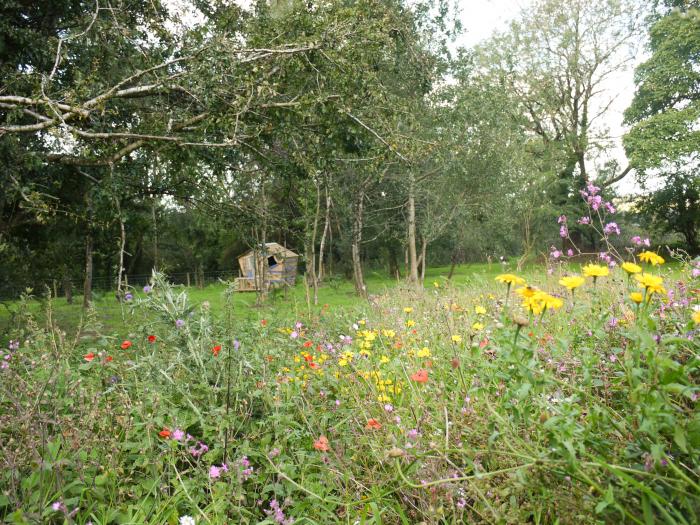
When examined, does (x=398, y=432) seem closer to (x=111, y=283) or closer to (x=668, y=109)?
(x=111, y=283)

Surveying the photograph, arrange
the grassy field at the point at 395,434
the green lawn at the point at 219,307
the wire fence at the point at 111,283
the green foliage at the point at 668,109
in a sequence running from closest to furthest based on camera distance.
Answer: the grassy field at the point at 395,434, the green lawn at the point at 219,307, the wire fence at the point at 111,283, the green foliage at the point at 668,109

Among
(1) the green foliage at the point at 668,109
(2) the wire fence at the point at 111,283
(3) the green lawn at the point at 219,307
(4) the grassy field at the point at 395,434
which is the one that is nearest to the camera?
(4) the grassy field at the point at 395,434

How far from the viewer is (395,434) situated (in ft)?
7.36

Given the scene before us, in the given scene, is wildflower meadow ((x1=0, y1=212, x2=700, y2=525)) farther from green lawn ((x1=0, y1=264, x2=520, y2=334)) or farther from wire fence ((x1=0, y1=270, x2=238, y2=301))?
wire fence ((x1=0, y1=270, x2=238, y2=301))

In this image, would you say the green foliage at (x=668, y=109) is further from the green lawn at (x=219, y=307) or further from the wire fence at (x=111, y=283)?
the wire fence at (x=111, y=283)

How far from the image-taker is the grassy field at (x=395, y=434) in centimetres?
138

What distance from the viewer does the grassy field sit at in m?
1.38

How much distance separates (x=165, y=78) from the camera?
5.04m

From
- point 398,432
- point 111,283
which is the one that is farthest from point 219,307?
point 398,432

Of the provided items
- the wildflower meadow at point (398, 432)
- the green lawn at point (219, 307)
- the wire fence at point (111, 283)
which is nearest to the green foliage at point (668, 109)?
the green lawn at point (219, 307)

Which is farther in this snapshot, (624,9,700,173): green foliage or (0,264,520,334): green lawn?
(624,9,700,173): green foliage

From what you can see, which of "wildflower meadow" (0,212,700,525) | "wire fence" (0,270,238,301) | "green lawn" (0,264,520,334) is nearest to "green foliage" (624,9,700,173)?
"green lawn" (0,264,520,334)

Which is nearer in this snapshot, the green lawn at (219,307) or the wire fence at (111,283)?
the green lawn at (219,307)

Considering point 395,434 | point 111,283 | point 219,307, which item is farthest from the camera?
point 111,283
